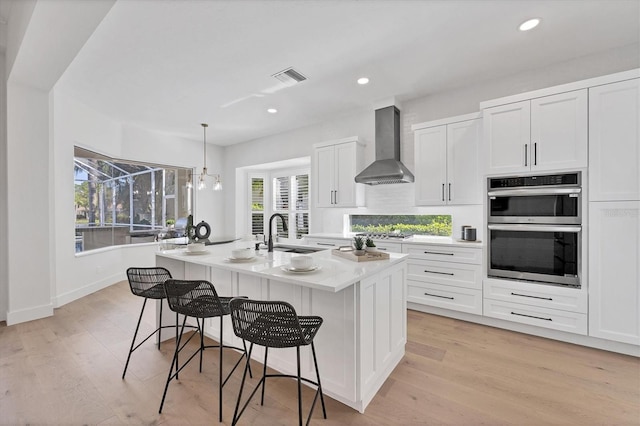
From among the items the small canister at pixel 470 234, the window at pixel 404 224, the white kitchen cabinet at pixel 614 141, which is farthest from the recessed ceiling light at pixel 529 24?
the window at pixel 404 224

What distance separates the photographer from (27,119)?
3205 mm

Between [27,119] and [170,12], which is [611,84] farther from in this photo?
[27,119]

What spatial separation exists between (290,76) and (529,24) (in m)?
2.31

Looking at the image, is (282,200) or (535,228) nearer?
(535,228)

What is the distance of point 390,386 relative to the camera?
1999 millimetres

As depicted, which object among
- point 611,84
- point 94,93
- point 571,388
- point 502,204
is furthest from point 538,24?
point 94,93

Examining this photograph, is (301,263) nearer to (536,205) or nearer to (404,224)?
(536,205)

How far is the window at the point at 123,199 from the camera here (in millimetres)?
4379

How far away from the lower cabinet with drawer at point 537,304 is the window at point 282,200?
136 inches

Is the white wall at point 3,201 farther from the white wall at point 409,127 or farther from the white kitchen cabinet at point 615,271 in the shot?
the white kitchen cabinet at point 615,271

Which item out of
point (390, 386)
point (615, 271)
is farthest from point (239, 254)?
point (615, 271)

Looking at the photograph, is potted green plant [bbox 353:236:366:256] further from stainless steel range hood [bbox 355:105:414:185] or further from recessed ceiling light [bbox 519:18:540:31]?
recessed ceiling light [bbox 519:18:540:31]

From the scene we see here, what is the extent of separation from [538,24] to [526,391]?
2.97 metres

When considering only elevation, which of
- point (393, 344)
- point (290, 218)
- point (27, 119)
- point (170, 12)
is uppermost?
point (170, 12)
